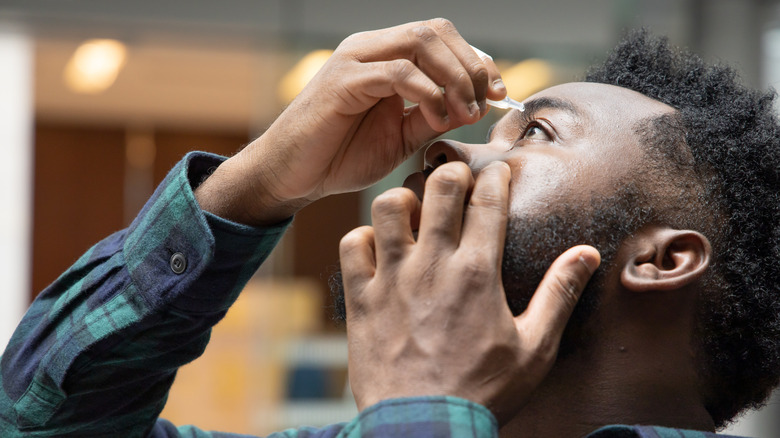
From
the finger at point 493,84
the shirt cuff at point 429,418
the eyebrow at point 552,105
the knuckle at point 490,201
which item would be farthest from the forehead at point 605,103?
the shirt cuff at point 429,418

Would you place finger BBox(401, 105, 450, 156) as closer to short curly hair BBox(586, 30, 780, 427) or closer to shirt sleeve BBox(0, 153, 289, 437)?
shirt sleeve BBox(0, 153, 289, 437)

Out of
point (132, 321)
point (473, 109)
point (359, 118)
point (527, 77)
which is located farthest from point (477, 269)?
point (527, 77)

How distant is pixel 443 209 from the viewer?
4.23 ft

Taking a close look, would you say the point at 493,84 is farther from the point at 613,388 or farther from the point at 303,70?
the point at 303,70

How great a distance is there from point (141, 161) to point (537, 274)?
6.41 meters

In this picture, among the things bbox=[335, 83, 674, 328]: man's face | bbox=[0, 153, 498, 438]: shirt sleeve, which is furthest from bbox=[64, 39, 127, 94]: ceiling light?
bbox=[335, 83, 674, 328]: man's face

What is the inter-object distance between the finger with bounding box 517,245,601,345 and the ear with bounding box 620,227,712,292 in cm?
24

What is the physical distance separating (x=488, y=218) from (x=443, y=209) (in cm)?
8

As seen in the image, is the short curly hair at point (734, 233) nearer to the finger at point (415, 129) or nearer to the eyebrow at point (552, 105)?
the eyebrow at point (552, 105)

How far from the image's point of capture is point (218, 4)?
511 centimetres

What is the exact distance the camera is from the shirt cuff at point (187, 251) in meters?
1.68

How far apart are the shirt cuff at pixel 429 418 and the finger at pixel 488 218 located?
222 mm

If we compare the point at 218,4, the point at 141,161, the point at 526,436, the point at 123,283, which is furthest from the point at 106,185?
the point at 526,436

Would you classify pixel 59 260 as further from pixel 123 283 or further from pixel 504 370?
pixel 504 370
